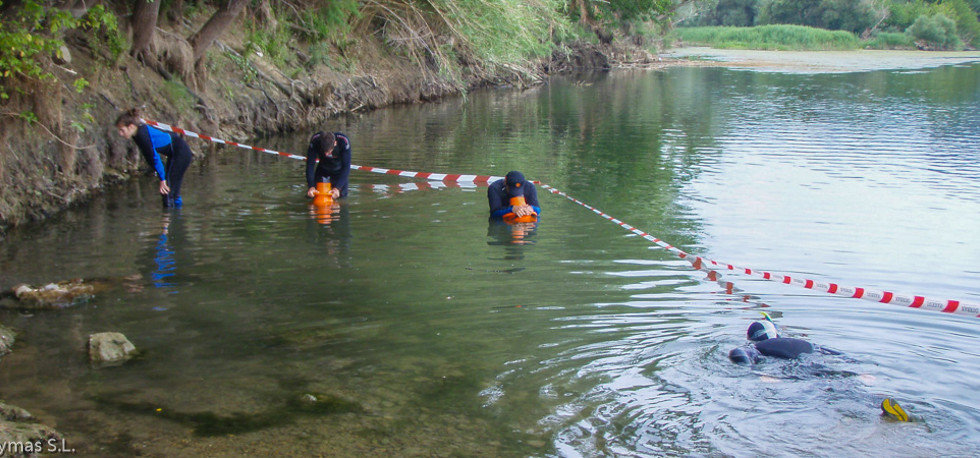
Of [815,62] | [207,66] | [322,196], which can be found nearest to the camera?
[322,196]

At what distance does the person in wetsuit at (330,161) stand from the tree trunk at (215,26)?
5.65 m

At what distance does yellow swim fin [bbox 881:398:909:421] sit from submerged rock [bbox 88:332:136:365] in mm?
5079

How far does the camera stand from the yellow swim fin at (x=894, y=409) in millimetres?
5164

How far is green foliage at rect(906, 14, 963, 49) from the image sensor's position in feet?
265

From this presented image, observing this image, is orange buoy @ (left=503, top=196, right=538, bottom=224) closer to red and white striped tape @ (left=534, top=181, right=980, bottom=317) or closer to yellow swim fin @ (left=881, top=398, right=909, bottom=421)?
red and white striped tape @ (left=534, top=181, right=980, bottom=317)

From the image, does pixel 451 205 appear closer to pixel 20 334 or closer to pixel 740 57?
pixel 20 334

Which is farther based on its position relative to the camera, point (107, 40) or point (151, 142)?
point (107, 40)

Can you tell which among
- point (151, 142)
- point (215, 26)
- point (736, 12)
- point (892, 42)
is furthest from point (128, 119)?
point (736, 12)

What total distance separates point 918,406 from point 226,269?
6.48m

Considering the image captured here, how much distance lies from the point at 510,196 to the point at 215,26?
30.0 ft

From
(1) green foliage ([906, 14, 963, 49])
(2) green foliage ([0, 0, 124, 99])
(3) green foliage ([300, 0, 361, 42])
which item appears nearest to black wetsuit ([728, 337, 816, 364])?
(2) green foliage ([0, 0, 124, 99])

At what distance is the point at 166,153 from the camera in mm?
11883

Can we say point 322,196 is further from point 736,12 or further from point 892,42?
point 736,12

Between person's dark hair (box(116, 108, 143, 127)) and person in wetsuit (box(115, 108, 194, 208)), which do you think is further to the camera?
person in wetsuit (box(115, 108, 194, 208))
